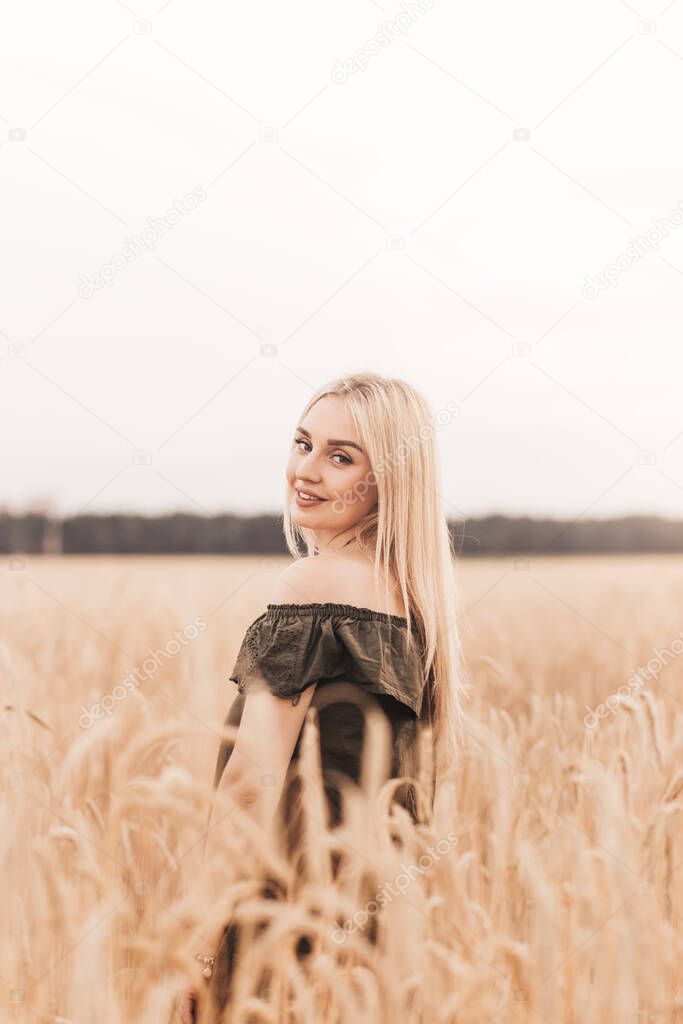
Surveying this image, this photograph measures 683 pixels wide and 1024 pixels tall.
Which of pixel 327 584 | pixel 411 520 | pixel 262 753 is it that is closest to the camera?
pixel 262 753

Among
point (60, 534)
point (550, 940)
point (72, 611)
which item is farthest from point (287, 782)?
point (60, 534)

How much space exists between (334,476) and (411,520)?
0.14 metres

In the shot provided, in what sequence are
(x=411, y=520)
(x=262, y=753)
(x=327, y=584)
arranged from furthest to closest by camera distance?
1. (x=411, y=520)
2. (x=327, y=584)
3. (x=262, y=753)

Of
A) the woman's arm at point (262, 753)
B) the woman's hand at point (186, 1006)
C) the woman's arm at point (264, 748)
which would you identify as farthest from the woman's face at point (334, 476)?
the woman's hand at point (186, 1006)

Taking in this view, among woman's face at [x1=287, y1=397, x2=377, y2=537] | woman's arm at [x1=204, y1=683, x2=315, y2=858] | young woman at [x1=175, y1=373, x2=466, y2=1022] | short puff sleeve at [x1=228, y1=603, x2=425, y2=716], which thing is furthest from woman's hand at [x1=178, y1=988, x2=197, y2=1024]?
woman's face at [x1=287, y1=397, x2=377, y2=537]

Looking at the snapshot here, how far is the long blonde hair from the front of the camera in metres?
1.54

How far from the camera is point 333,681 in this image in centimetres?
145

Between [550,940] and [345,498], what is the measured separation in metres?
0.70

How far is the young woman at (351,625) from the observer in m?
1.39

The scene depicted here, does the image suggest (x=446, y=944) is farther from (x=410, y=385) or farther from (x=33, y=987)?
(x=410, y=385)

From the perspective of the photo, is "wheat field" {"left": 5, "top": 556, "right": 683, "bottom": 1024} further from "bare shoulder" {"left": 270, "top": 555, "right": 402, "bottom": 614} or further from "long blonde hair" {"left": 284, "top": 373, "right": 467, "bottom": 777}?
"bare shoulder" {"left": 270, "top": 555, "right": 402, "bottom": 614}

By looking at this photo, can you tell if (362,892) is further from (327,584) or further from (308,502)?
(308,502)

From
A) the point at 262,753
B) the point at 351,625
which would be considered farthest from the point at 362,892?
the point at 351,625

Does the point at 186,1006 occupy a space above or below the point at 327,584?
below
